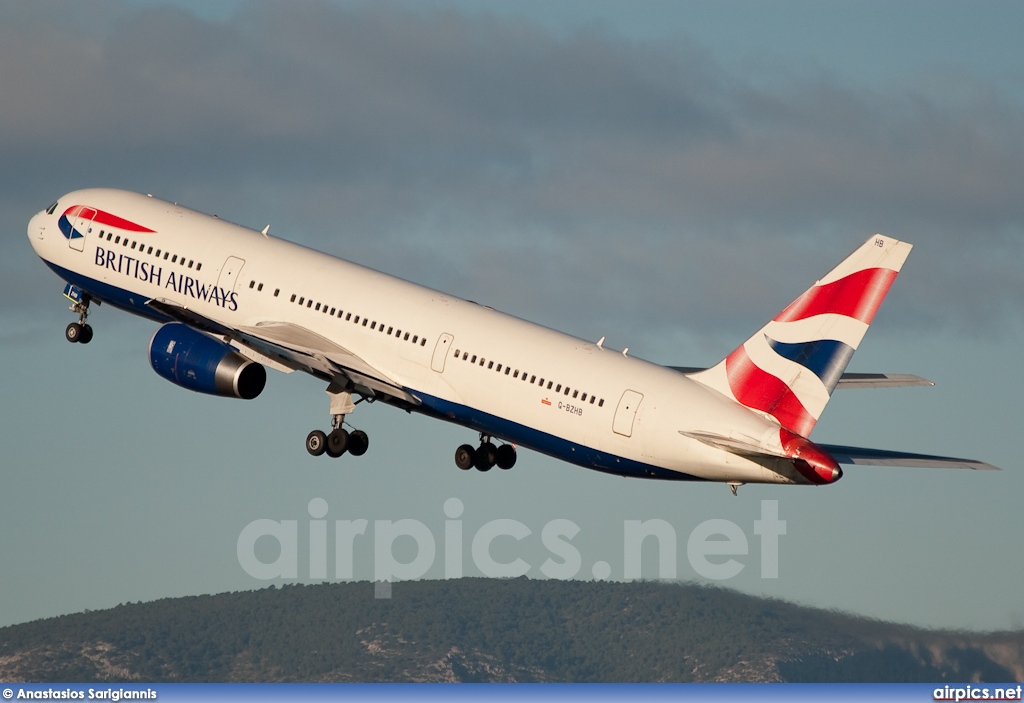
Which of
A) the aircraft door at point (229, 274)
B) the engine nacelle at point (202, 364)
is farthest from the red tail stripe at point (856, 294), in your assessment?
the aircraft door at point (229, 274)

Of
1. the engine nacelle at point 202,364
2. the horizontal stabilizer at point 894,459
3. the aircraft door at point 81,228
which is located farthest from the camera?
the aircraft door at point 81,228

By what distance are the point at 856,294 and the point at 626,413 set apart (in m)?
7.44

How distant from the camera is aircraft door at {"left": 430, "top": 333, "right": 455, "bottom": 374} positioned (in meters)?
55.6

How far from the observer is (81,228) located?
63062mm

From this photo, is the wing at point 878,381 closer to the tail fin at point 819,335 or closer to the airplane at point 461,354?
the airplane at point 461,354

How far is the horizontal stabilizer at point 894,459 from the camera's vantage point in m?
49.2

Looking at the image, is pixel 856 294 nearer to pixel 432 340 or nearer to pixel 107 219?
pixel 432 340

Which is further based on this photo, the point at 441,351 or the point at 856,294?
the point at 441,351

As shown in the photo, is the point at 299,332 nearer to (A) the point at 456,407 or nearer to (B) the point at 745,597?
(A) the point at 456,407

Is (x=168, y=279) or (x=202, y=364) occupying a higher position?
(x=168, y=279)

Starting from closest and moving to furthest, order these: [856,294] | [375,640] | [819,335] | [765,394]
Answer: [856,294], [819,335], [765,394], [375,640]

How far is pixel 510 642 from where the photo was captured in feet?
625

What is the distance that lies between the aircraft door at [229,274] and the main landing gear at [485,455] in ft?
32.1

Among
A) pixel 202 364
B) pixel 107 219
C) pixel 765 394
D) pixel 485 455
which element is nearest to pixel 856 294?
pixel 765 394
